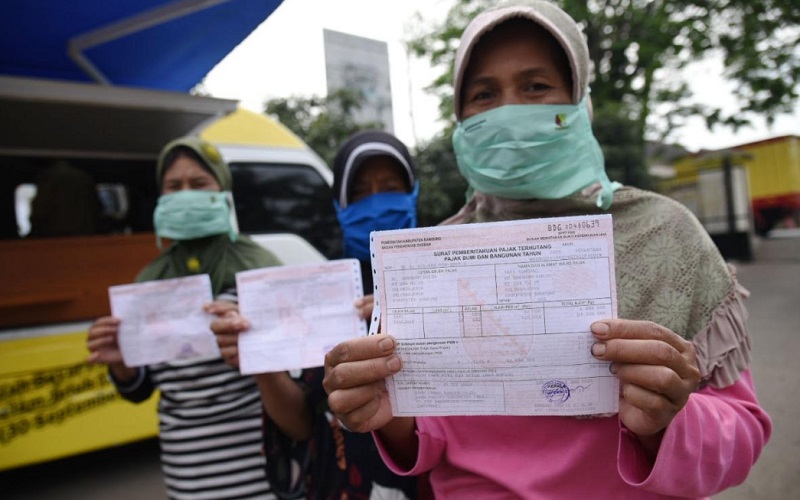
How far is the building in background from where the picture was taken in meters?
6.87

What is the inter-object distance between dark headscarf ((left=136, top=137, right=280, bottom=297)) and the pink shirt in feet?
4.02

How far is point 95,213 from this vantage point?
436 cm

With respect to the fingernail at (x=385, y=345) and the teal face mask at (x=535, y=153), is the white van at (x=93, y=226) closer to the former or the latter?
the teal face mask at (x=535, y=153)

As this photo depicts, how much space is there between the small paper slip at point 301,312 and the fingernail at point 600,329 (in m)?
0.83

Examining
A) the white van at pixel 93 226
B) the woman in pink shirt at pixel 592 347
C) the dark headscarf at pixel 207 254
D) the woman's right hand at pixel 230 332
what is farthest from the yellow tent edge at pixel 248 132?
the woman in pink shirt at pixel 592 347

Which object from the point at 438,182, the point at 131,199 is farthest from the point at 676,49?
the point at 131,199

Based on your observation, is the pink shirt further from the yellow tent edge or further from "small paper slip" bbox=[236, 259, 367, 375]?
the yellow tent edge

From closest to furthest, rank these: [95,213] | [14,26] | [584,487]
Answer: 1. [584,487]
2. [14,26]
3. [95,213]

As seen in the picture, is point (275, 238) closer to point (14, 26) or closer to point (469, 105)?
point (14, 26)

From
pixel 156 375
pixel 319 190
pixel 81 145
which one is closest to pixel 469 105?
pixel 156 375

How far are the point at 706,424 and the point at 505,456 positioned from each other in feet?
→ 1.32

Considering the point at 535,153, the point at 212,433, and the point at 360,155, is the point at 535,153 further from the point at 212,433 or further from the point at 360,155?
the point at 212,433

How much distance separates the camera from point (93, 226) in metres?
4.34

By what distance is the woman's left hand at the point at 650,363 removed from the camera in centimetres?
88
